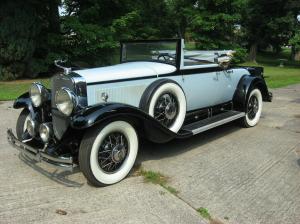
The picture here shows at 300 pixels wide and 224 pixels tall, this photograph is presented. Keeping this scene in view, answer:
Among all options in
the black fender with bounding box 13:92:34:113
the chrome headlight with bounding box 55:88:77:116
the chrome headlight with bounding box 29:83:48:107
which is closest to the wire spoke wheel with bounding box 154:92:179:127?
the chrome headlight with bounding box 55:88:77:116

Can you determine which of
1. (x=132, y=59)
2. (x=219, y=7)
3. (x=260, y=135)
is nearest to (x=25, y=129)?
(x=132, y=59)

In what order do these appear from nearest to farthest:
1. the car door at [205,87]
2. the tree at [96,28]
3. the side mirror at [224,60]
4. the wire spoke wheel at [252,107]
→ 1. the car door at [205,87]
2. the side mirror at [224,60]
3. the wire spoke wheel at [252,107]
4. the tree at [96,28]

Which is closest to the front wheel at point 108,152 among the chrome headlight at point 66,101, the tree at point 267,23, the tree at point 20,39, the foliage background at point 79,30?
the chrome headlight at point 66,101

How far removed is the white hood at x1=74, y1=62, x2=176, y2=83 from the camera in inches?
178

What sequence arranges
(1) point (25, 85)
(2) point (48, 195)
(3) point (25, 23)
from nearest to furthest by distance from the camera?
(2) point (48, 195)
(1) point (25, 85)
(3) point (25, 23)

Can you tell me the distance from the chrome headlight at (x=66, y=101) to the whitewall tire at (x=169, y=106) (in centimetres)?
106

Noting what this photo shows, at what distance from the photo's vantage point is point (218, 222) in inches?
137

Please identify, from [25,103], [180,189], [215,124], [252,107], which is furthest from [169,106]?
[252,107]

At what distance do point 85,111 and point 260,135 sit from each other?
139 inches

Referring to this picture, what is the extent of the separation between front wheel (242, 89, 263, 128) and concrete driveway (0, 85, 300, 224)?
85 centimetres

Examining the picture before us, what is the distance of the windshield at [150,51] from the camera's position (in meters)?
5.49

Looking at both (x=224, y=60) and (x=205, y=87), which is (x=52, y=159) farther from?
(x=224, y=60)

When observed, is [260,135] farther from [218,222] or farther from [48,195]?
[48,195]

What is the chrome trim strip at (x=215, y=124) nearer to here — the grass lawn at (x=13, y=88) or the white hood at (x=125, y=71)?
the white hood at (x=125, y=71)
